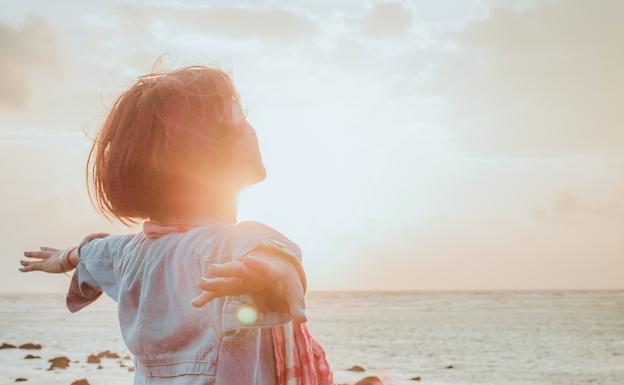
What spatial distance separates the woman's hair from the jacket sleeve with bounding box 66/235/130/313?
239 millimetres

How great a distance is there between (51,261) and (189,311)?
35.0 inches

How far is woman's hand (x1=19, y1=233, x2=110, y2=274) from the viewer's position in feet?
8.34

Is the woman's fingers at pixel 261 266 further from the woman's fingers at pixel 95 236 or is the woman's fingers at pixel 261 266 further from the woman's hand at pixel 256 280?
the woman's fingers at pixel 95 236

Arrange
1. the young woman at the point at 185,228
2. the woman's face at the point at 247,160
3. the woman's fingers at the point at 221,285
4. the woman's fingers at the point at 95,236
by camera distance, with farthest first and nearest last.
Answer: the woman's fingers at the point at 95,236 < the woman's face at the point at 247,160 < the young woman at the point at 185,228 < the woman's fingers at the point at 221,285

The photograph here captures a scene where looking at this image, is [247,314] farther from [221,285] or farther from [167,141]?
[167,141]

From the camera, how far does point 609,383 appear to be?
14062mm

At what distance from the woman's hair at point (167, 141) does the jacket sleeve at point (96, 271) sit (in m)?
0.24

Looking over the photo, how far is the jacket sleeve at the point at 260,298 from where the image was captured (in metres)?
1.61

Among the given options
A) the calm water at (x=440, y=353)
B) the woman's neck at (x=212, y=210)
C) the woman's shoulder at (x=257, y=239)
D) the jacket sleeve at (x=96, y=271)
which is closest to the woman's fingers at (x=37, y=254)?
the jacket sleeve at (x=96, y=271)

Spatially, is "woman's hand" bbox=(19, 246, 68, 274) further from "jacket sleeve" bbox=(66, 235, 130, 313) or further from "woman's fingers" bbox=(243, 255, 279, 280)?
"woman's fingers" bbox=(243, 255, 279, 280)

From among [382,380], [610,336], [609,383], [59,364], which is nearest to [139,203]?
[382,380]

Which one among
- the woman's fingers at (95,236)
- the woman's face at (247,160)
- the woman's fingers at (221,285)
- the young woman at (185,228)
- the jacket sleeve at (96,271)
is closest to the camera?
the woman's fingers at (221,285)

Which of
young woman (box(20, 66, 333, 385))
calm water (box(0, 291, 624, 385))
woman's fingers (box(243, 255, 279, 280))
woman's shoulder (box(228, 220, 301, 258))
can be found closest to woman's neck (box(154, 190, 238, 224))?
young woman (box(20, 66, 333, 385))

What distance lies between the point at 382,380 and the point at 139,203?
103cm
